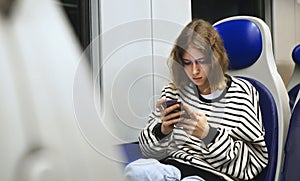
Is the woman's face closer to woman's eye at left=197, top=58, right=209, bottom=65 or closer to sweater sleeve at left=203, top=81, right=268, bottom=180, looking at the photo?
woman's eye at left=197, top=58, right=209, bottom=65

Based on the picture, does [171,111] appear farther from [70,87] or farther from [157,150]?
[70,87]

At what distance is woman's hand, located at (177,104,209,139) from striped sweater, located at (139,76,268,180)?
1.1 inches

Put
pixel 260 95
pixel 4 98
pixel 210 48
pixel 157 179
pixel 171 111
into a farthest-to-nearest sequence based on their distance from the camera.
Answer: pixel 260 95 < pixel 210 48 < pixel 171 111 < pixel 157 179 < pixel 4 98

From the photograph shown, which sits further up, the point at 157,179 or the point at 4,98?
the point at 4,98

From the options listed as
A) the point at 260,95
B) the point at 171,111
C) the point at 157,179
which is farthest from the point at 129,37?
the point at 260,95

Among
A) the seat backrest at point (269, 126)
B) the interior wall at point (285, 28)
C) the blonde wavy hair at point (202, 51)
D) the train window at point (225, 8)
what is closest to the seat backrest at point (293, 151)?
the seat backrest at point (269, 126)

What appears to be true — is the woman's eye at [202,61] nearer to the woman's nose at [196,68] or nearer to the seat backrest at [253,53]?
the woman's nose at [196,68]

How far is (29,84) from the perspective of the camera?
321 millimetres

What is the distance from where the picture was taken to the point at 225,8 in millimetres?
2090

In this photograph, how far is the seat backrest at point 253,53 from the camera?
1313 millimetres

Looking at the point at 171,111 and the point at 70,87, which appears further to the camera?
the point at 171,111

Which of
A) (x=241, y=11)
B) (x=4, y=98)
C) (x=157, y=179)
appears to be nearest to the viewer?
(x=4, y=98)

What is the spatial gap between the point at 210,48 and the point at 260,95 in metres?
0.27

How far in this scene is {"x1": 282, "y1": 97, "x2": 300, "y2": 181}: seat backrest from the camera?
1.17 metres
